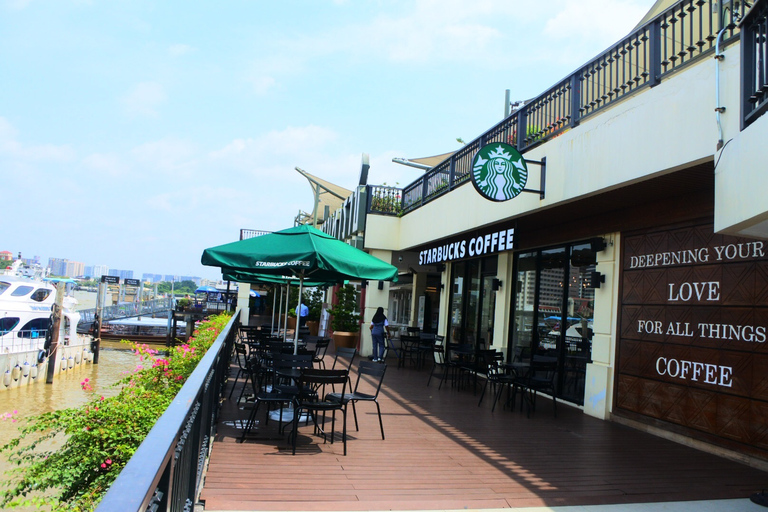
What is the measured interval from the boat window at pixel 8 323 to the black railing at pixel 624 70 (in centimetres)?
2427

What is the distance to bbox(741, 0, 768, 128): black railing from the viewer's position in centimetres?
423

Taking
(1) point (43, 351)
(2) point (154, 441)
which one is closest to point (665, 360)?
(2) point (154, 441)

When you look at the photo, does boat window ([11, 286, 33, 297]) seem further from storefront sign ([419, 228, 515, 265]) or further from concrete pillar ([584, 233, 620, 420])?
concrete pillar ([584, 233, 620, 420])

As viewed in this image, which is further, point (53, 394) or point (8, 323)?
point (8, 323)

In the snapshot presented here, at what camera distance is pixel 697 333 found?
6.78 meters

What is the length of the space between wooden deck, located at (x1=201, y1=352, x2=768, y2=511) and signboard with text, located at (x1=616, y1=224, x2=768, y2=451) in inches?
19.1

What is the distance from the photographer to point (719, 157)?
4.92 m

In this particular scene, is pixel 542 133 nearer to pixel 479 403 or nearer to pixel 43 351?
pixel 479 403

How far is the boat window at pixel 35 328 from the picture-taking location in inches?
1065

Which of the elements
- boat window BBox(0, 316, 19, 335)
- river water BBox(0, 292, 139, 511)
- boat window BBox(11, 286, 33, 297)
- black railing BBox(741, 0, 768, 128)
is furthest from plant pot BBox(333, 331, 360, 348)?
boat window BBox(11, 286, 33, 297)

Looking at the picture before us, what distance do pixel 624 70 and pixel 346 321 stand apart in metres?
12.3

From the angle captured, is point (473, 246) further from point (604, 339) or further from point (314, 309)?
point (314, 309)

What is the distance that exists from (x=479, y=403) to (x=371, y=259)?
3031mm

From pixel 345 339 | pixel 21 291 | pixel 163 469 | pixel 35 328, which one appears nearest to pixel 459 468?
pixel 163 469
